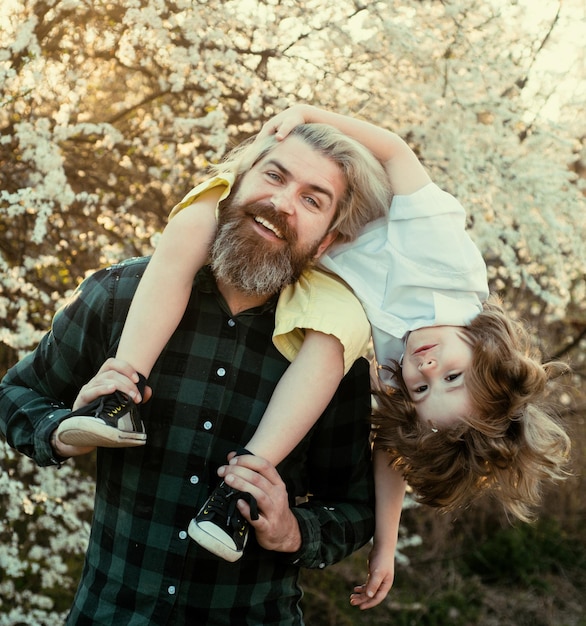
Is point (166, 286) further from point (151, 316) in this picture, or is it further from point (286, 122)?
point (286, 122)

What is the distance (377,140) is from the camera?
6.85ft

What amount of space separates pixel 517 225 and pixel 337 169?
2.65 metres

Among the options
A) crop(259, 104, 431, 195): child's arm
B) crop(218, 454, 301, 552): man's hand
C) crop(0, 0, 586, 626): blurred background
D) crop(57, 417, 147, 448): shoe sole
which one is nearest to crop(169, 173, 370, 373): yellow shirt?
crop(259, 104, 431, 195): child's arm

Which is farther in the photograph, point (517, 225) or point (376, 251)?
point (517, 225)

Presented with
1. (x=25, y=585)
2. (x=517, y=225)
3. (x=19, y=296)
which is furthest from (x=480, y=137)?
(x=25, y=585)

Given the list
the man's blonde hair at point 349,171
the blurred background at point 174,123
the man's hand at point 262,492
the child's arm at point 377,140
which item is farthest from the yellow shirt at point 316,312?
the blurred background at point 174,123

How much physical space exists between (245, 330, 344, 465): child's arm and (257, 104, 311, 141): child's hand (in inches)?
20.6

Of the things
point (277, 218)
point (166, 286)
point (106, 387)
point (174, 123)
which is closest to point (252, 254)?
point (277, 218)

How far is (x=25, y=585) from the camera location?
423 cm

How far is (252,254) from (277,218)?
12 cm

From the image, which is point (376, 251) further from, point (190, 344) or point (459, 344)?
point (190, 344)

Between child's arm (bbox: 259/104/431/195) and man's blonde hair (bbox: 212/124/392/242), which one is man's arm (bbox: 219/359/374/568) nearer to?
man's blonde hair (bbox: 212/124/392/242)

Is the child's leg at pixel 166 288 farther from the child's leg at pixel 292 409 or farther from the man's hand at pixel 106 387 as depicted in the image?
the child's leg at pixel 292 409

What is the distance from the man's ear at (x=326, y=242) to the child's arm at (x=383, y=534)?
1.84ft
